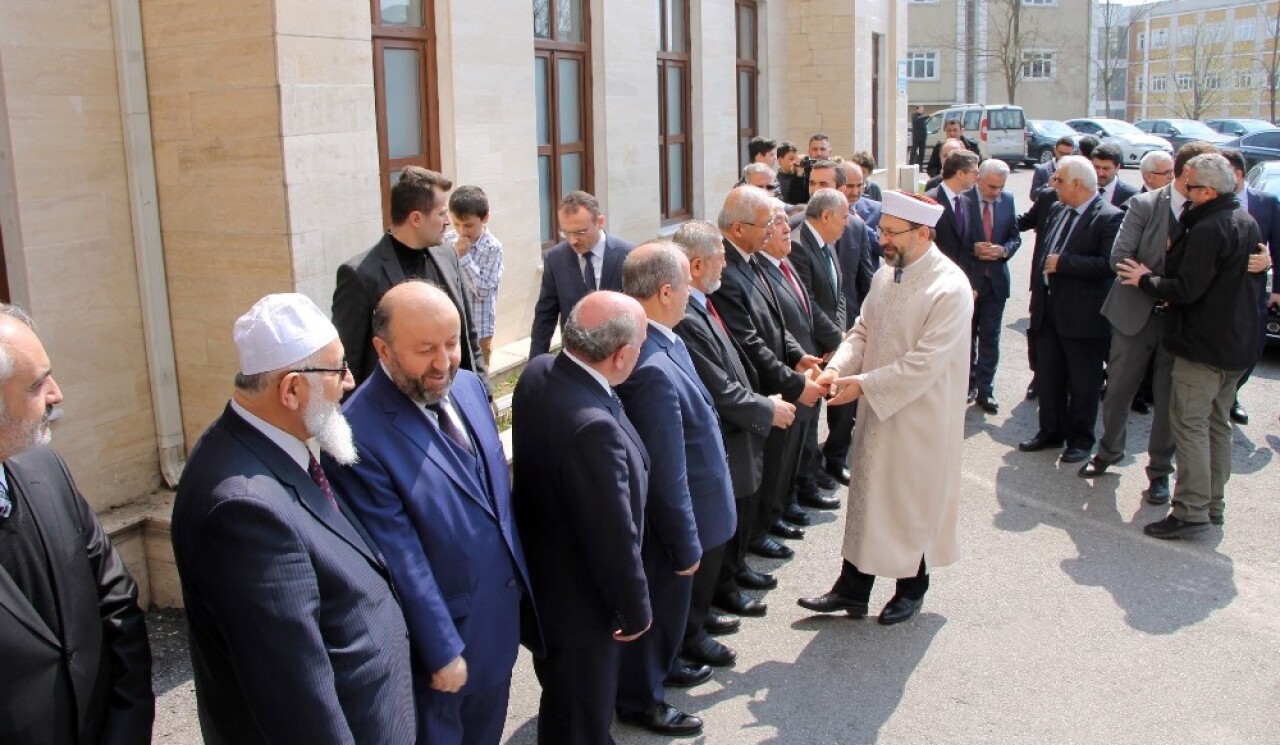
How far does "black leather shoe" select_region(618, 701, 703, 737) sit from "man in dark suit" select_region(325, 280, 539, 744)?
1113 millimetres

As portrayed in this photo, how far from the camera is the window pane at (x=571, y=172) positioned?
9.80 metres

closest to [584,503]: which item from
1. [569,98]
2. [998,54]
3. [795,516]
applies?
[795,516]

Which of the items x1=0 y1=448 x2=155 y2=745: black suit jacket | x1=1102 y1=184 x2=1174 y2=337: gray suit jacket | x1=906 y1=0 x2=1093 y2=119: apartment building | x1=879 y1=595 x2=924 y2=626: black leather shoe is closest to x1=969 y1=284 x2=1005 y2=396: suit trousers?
x1=1102 y1=184 x2=1174 y2=337: gray suit jacket

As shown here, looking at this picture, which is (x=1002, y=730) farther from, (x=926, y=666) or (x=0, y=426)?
(x=0, y=426)

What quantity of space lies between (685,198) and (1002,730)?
886 cm

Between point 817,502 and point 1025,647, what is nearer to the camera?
point 1025,647

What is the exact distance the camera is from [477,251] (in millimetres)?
6438

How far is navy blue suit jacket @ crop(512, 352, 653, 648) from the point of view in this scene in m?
3.42

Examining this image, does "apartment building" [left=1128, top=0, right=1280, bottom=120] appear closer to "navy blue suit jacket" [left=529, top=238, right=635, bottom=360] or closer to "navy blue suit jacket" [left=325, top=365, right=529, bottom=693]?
"navy blue suit jacket" [left=529, top=238, right=635, bottom=360]

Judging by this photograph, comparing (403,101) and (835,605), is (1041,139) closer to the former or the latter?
(403,101)

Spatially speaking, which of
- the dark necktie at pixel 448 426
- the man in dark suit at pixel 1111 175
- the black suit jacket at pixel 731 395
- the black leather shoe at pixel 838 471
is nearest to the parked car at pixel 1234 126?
the man in dark suit at pixel 1111 175

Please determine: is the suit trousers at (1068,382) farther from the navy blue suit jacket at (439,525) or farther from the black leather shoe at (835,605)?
the navy blue suit jacket at (439,525)

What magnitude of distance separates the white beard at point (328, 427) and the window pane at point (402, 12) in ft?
17.4

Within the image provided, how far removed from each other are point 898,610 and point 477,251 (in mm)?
2992
